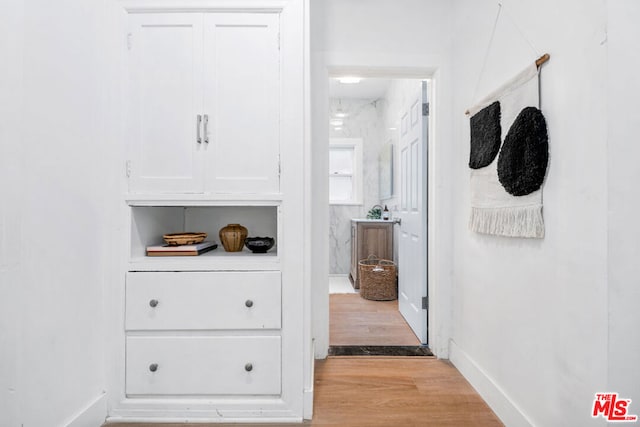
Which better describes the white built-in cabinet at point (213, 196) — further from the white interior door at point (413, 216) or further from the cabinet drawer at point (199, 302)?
the white interior door at point (413, 216)

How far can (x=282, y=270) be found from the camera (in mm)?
→ 1657

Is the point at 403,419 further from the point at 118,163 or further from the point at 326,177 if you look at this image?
the point at 118,163

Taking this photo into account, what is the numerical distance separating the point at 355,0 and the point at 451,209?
172cm

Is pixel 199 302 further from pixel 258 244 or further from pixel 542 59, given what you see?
pixel 542 59

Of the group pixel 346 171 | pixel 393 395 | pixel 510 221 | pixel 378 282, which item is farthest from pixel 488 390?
pixel 346 171

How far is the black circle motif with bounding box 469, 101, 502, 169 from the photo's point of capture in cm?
169

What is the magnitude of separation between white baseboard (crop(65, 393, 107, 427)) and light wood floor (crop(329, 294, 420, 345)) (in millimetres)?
1549

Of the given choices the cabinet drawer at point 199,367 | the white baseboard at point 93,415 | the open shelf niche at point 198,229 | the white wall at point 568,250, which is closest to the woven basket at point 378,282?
the white wall at point 568,250

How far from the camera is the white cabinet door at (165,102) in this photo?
1.65m

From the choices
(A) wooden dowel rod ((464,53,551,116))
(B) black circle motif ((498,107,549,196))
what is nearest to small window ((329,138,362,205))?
(B) black circle motif ((498,107,549,196))

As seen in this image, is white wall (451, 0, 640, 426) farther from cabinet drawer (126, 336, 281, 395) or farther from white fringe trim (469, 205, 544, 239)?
cabinet drawer (126, 336, 281, 395)

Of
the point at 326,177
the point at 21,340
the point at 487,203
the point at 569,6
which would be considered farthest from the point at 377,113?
the point at 21,340

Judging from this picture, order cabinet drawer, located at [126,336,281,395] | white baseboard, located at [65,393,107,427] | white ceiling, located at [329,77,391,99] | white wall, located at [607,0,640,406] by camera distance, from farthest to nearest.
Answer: white ceiling, located at [329,77,391,99], cabinet drawer, located at [126,336,281,395], white baseboard, located at [65,393,107,427], white wall, located at [607,0,640,406]

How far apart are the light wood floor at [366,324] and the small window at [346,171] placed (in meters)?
1.90
